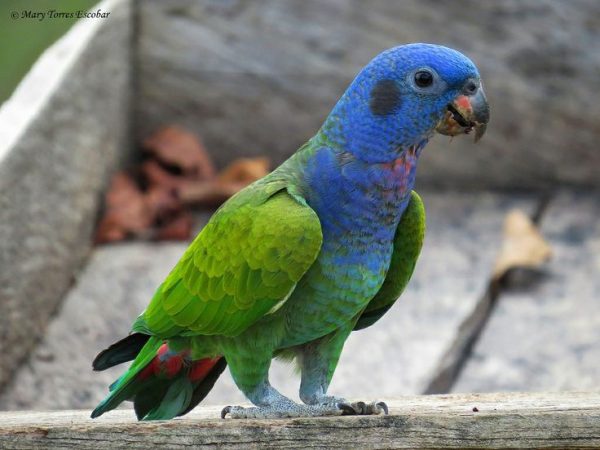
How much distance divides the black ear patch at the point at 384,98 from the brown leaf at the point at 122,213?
2.37 meters

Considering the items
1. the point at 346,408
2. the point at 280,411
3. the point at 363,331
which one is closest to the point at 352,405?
the point at 346,408

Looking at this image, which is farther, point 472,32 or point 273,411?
point 472,32

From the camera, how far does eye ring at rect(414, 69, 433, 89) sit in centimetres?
251

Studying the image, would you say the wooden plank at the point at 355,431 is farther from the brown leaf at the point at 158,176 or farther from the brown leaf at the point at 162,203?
the brown leaf at the point at 158,176

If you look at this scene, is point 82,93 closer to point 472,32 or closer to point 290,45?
point 290,45

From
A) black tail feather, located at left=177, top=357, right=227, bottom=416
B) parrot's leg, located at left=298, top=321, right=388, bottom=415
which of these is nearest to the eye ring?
parrot's leg, located at left=298, top=321, right=388, bottom=415

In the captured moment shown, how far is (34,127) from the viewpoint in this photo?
3.76m

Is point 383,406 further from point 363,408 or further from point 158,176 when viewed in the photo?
point 158,176

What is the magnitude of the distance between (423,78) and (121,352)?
106 cm

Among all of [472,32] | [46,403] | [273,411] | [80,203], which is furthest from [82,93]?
[273,411]

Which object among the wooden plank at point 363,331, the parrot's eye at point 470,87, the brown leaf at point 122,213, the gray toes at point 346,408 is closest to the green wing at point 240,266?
the gray toes at point 346,408

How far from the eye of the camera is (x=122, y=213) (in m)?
4.74

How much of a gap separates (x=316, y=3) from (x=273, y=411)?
2862 millimetres

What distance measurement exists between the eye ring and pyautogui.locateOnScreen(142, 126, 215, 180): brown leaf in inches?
105
